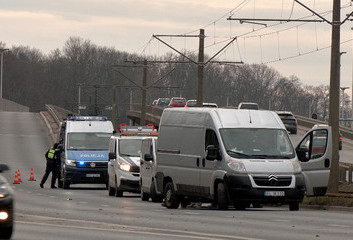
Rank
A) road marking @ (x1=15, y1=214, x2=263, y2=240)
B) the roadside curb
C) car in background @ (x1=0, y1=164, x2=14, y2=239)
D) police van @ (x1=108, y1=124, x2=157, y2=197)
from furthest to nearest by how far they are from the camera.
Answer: police van @ (x1=108, y1=124, x2=157, y2=197), the roadside curb, road marking @ (x1=15, y1=214, x2=263, y2=240), car in background @ (x1=0, y1=164, x2=14, y2=239)

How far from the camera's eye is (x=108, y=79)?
170 m

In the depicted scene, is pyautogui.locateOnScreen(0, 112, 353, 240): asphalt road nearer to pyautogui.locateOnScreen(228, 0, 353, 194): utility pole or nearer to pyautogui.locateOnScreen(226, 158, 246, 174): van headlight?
pyautogui.locateOnScreen(226, 158, 246, 174): van headlight

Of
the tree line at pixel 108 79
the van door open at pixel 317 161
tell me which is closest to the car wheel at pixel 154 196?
the van door open at pixel 317 161

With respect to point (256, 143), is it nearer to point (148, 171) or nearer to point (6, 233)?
point (148, 171)

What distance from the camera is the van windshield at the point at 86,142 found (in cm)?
4119

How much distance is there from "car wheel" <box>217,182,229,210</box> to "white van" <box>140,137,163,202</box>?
5615 millimetres

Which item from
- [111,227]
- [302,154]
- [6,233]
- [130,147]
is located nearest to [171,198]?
[302,154]

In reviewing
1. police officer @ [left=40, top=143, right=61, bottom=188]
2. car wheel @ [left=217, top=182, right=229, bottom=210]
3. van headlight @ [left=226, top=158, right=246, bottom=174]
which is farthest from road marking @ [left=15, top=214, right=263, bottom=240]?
police officer @ [left=40, top=143, right=61, bottom=188]

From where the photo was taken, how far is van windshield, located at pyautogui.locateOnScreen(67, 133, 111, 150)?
41188mm

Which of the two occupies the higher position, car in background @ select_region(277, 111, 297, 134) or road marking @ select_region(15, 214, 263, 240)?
car in background @ select_region(277, 111, 297, 134)

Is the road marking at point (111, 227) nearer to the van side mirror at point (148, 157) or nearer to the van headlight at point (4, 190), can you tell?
the van headlight at point (4, 190)

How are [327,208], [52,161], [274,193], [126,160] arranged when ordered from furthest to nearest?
1. [52,161]
2. [126,160]
3. [327,208]
4. [274,193]

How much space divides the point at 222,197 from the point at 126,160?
11417mm

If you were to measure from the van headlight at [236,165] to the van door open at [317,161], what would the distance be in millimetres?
3275
